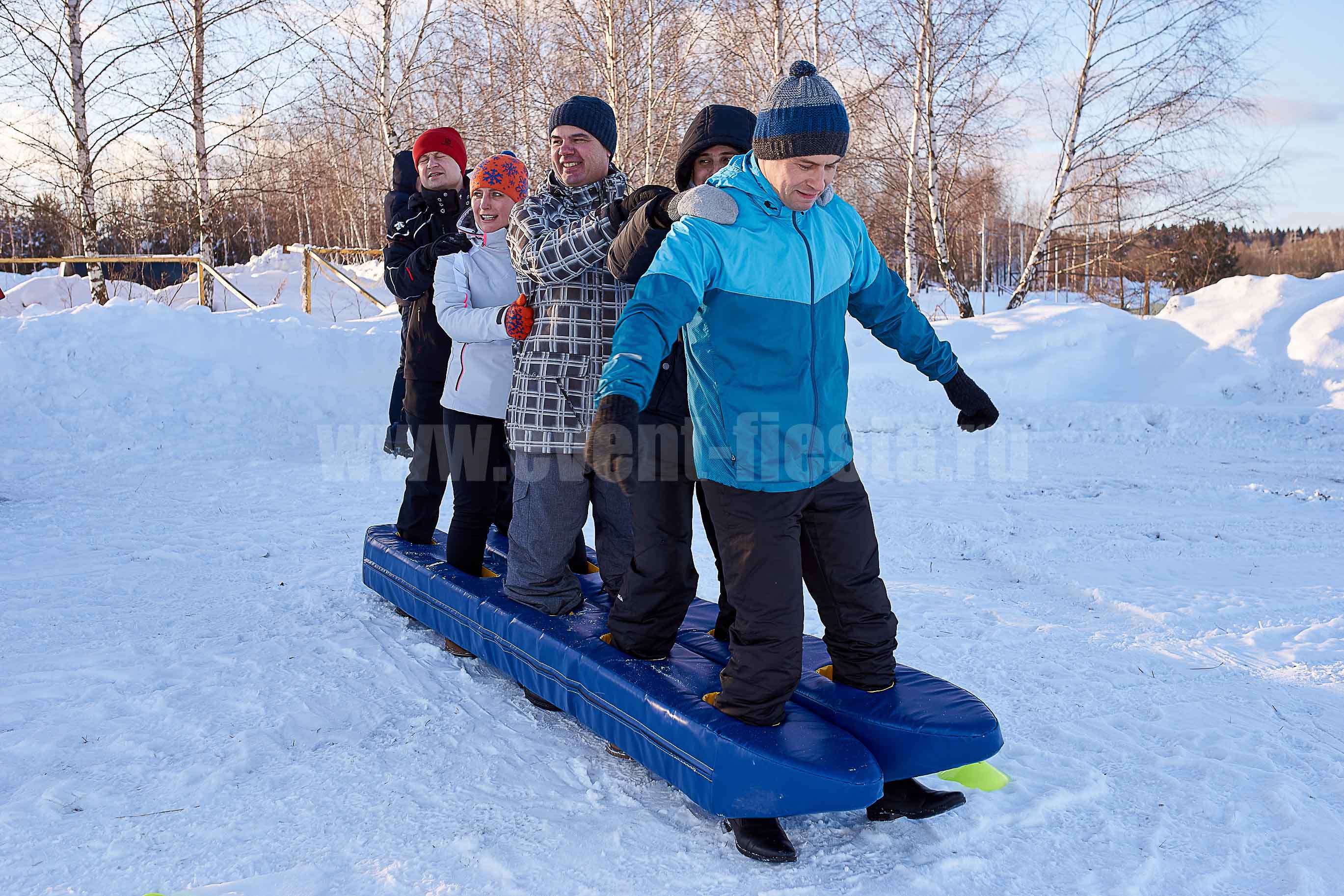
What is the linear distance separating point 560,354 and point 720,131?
2.95ft

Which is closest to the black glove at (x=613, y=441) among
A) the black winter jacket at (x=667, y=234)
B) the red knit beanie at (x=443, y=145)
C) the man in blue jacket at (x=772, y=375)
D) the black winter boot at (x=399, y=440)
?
the man in blue jacket at (x=772, y=375)

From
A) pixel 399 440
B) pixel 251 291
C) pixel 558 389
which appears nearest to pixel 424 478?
pixel 399 440

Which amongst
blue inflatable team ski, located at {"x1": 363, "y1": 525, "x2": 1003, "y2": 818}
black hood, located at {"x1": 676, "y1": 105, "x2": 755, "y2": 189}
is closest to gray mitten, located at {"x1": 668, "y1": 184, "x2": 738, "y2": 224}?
black hood, located at {"x1": 676, "y1": 105, "x2": 755, "y2": 189}

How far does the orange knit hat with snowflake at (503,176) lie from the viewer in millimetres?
3486

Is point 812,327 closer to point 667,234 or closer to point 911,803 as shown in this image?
point 667,234

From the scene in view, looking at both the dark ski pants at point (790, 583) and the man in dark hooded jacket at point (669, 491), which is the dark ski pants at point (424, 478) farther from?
the dark ski pants at point (790, 583)

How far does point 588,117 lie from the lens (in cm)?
307

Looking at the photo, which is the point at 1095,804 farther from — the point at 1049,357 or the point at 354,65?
the point at 354,65

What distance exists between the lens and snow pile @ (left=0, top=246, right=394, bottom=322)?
15.9 metres

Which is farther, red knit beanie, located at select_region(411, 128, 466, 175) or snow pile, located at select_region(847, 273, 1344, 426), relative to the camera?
snow pile, located at select_region(847, 273, 1344, 426)

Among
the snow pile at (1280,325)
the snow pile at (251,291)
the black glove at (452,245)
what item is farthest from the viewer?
the snow pile at (251,291)

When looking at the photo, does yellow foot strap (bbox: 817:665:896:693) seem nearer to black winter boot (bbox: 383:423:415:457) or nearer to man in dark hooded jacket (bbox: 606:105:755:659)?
man in dark hooded jacket (bbox: 606:105:755:659)

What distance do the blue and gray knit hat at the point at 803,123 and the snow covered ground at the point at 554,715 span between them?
1.70m

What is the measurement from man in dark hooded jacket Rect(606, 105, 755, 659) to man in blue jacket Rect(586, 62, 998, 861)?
12.5 inches
